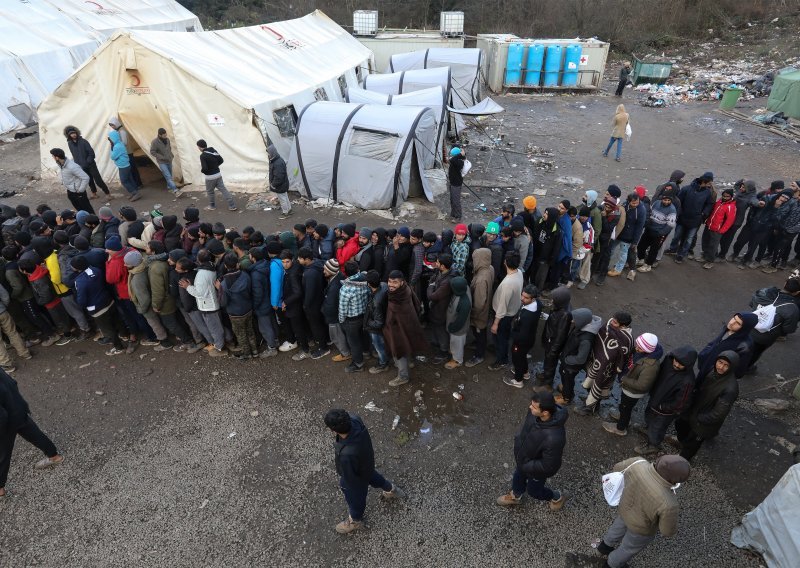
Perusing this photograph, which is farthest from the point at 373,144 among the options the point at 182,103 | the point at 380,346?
the point at 380,346

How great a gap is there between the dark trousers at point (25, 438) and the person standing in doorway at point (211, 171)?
6.53m

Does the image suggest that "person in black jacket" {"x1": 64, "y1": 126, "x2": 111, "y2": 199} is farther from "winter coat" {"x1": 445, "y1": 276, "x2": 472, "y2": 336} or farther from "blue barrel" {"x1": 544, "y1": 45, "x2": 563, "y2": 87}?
"blue barrel" {"x1": 544, "y1": 45, "x2": 563, "y2": 87}

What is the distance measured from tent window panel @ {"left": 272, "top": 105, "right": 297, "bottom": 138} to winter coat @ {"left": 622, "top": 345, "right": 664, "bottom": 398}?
1006 centimetres

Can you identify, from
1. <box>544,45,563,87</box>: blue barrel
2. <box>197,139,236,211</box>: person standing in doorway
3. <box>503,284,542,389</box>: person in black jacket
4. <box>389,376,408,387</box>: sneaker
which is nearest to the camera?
<box>503,284,542,389</box>: person in black jacket

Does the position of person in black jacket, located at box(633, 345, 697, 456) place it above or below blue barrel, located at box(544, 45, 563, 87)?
below

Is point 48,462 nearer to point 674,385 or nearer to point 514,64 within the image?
point 674,385

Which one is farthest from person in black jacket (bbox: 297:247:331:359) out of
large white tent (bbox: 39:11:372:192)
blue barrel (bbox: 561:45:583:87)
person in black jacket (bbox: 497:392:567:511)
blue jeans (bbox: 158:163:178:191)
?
blue barrel (bbox: 561:45:583:87)

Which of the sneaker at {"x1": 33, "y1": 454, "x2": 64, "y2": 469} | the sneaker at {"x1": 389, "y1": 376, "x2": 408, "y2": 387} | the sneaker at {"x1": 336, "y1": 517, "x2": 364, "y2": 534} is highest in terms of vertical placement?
the sneaker at {"x1": 389, "y1": 376, "x2": 408, "y2": 387}

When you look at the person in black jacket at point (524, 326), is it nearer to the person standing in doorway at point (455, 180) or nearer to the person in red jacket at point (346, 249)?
the person in red jacket at point (346, 249)

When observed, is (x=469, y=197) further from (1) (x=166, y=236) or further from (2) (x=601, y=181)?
(1) (x=166, y=236)

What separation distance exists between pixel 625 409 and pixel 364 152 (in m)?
7.62

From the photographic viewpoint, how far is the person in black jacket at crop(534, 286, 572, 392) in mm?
4840

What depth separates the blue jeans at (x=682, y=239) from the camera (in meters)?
8.04

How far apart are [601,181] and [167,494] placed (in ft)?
39.9
